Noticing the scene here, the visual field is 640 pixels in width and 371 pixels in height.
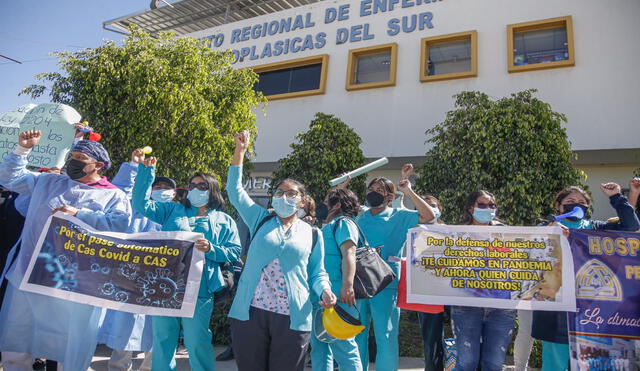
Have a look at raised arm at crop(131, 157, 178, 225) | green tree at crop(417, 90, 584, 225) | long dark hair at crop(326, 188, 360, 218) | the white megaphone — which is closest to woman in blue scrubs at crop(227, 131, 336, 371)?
long dark hair at crop(326, 188, 360, 218)

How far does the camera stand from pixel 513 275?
341cm

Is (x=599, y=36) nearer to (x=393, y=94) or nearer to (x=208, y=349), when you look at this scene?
(x=393, y=94)

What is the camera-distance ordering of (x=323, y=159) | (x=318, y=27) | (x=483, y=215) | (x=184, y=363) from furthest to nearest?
1. (x=318, y=27)
2. (x=323, y=159)
3. (x=184, y=363)
4. (x=483, y=215)

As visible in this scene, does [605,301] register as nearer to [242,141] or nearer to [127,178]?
[242,141]

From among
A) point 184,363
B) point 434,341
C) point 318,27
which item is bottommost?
point 184,363

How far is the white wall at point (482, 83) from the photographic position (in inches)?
313

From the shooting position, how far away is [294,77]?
11.4 metres

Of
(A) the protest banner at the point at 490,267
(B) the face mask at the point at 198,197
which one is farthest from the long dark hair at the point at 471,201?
(B) the face mask at the point at 198,197

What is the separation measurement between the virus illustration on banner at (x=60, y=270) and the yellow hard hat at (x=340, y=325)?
190 centimetres

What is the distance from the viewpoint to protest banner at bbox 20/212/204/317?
304 centimetres

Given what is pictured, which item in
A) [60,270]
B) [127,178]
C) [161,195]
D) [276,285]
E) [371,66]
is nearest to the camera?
[276,285]

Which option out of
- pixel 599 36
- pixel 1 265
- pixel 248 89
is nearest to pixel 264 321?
pixel 1 265

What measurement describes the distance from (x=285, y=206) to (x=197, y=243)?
891 mm

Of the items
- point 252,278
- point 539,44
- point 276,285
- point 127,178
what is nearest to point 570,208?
point 276,285
